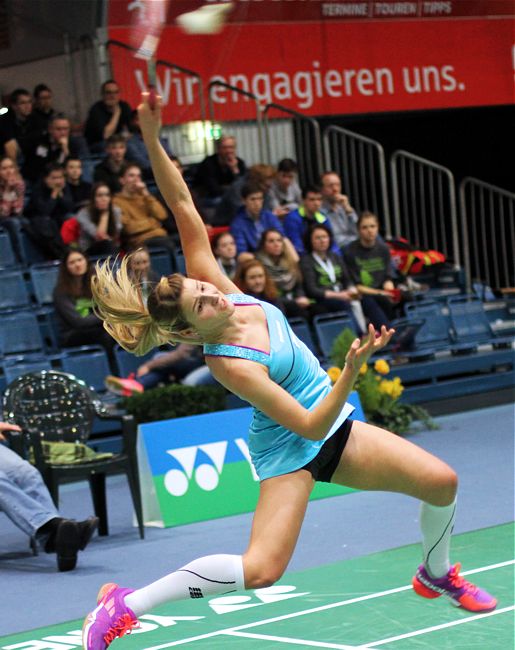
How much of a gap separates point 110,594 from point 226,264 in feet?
22.6

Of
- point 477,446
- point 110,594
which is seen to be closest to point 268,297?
point 477,446

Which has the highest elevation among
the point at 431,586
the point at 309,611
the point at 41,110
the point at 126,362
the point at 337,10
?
the point at 337,10

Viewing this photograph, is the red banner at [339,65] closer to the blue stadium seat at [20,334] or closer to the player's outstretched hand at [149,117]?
the blue stadium seat at [20,334]

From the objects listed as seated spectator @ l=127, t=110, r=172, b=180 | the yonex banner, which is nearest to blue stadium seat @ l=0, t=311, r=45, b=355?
the yonex banner

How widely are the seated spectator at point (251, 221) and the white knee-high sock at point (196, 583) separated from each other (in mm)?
7497

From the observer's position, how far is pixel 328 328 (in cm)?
1126

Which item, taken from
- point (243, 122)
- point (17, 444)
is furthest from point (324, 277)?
point (17, 444)


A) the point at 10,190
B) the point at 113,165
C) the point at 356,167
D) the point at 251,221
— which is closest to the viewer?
the point at 10,190

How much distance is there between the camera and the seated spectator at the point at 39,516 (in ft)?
21.9

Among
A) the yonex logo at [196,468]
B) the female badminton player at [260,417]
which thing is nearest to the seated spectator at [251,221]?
the yonex logo at [196,468]

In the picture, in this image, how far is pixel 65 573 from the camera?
681cm

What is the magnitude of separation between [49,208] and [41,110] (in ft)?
5.37

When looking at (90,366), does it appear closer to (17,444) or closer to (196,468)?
(196,468)

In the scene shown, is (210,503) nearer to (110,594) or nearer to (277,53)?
(110,594)
